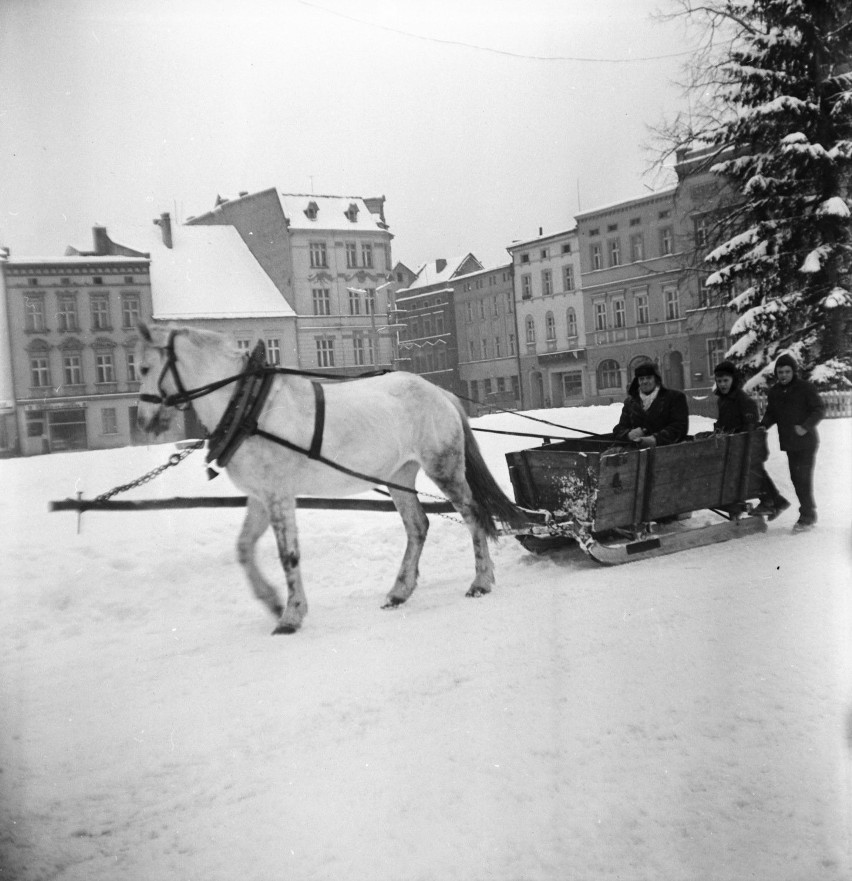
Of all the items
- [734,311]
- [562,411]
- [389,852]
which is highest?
[734,311]

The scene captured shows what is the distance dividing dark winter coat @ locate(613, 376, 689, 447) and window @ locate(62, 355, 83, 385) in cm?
370

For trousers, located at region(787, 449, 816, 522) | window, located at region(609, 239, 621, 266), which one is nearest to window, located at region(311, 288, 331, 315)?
window, located at region(609, 239, 621, 266)

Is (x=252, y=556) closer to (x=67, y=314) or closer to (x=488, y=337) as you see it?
(x=67, y=314)

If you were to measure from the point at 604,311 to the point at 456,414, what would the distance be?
170cm

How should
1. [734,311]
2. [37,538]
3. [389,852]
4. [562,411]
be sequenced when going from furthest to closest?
[562,411] → [734,311] → [37,538] → [389,852]

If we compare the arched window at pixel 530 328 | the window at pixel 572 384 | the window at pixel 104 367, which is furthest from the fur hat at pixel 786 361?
the window at pixel 104 367

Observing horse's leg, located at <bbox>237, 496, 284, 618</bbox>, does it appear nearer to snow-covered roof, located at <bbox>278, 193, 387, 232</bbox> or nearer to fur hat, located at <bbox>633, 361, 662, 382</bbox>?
Result: snow-covered roof, located at <bbox>278, 193, 387, 232</bbox>

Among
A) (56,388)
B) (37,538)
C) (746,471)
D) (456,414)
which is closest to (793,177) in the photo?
(746,471)

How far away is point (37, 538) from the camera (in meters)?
4.17

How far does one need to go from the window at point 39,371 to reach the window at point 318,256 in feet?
Answer: 6.60

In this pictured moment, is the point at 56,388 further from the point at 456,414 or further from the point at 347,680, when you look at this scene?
the point at 456,414

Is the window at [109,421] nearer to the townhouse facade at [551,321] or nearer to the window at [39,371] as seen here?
the window at [39,371]

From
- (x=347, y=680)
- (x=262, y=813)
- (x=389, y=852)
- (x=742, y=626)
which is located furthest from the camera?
(x=742, y=626)

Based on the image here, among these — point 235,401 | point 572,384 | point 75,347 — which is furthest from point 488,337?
point 75,347
